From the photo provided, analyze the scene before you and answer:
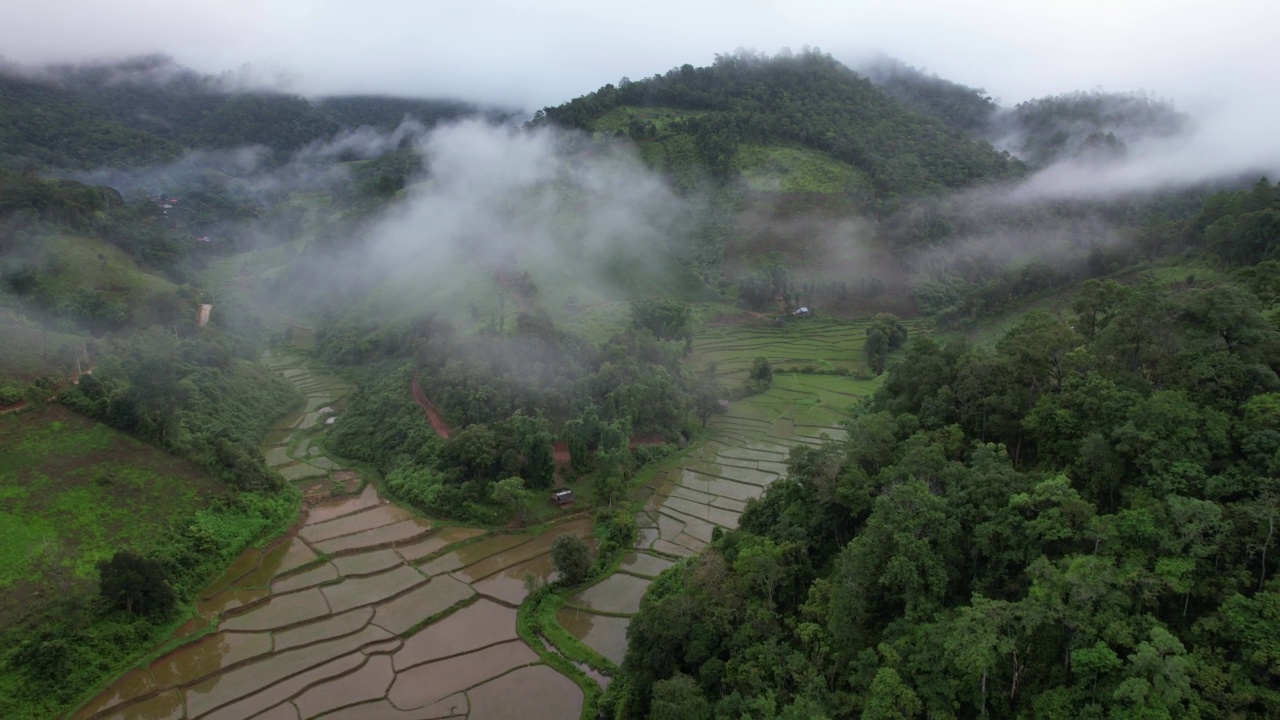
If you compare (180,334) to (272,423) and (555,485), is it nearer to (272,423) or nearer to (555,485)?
(272,423)

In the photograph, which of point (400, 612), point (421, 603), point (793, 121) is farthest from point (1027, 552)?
point (793, 121)

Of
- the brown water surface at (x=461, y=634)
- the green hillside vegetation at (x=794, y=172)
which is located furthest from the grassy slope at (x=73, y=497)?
the green hillside vegetation at (x=794, y=172)

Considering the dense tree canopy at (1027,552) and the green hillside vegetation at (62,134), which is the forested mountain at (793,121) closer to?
the dense tree canopy at (1027,552)

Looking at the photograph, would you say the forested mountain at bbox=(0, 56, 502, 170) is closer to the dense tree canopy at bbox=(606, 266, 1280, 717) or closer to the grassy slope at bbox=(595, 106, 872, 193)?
the grassy slope at bbox=(595, 106, 872, 193)

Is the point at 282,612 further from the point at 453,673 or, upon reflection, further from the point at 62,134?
the point at 62,134

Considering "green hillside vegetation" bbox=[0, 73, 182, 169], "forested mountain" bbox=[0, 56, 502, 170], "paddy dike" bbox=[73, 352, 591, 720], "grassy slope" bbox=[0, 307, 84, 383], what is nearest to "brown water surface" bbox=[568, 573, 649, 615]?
"paddy dike" bbox=[73, 352, 591, 720]

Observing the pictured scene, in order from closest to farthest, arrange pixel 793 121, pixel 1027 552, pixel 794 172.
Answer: pixel 1027 552 < pixel 794 172 < pixel 793 121
